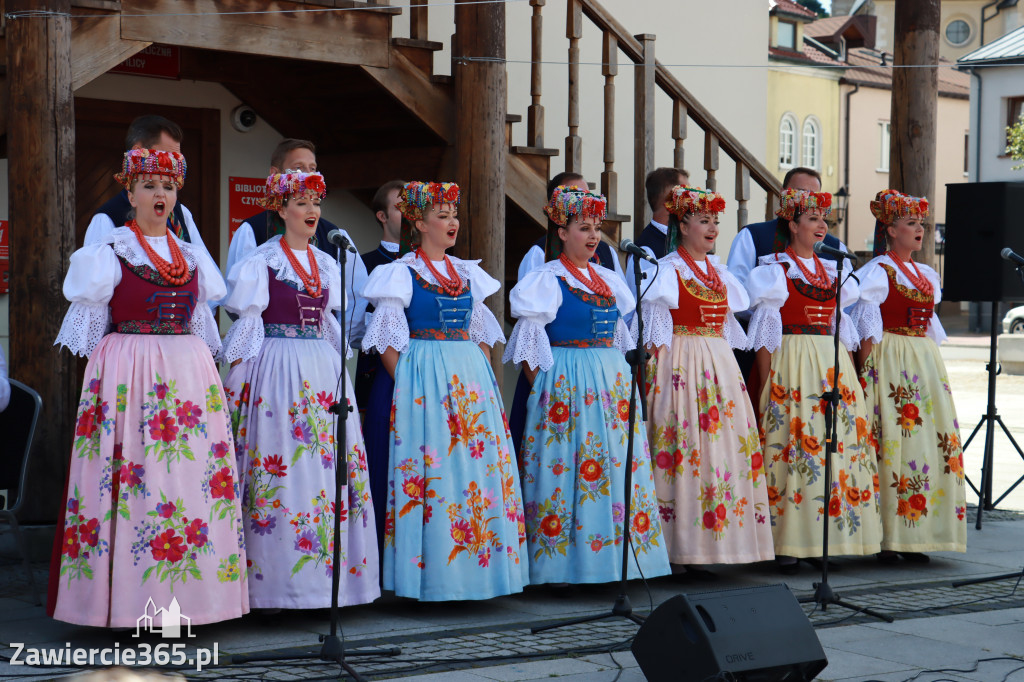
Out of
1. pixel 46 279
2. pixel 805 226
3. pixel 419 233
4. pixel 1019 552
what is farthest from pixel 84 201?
pixel 1019 552

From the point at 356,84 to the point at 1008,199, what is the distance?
358 cm

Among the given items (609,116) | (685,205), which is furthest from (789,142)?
(685,205)

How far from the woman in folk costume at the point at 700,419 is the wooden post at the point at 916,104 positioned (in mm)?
2558

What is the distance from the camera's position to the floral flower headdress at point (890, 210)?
6516mm

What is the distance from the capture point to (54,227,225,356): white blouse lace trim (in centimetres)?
452

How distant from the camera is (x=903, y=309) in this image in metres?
6.46

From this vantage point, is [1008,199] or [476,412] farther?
[1008,199]

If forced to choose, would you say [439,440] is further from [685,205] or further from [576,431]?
[685,205]

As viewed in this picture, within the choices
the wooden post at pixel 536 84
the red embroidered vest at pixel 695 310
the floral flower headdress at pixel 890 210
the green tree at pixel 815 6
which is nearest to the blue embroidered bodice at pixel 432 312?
the red embroidered vest at pixel 695 310

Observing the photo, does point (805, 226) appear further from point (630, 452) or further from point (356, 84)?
point (356, 84)

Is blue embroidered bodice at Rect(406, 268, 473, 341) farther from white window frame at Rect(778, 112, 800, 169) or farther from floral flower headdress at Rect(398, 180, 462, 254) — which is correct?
white window frame at Rect(778, 112, 800, 169)

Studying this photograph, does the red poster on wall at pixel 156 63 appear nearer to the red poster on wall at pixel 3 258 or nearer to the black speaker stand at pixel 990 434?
the red poster on wall at pixel 3 258

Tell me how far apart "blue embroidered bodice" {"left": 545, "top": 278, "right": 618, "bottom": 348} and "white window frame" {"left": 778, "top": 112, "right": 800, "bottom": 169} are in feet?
91.2

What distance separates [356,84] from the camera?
24.3 feet
